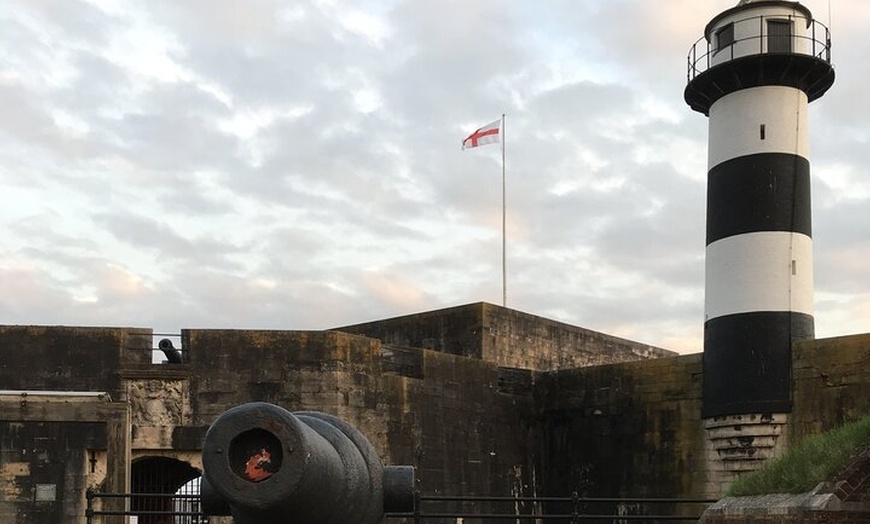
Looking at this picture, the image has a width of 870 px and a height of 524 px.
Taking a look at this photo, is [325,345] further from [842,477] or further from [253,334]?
[842,477]

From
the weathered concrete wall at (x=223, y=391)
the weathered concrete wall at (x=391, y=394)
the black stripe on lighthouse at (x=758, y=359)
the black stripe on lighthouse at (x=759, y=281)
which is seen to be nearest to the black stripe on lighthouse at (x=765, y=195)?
the black stripe on lighthouse at (x=759, y=281)

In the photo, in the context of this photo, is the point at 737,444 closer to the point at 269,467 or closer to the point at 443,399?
the point at 443,399

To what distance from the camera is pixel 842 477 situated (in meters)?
7.82

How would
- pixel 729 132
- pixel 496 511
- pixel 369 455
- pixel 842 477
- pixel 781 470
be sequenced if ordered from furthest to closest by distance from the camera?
pixel 496 511, pixel 729 132, pixel 781 470, pixel 842 477, pixel 369 455

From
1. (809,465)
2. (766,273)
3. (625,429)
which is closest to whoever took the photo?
(809,465)

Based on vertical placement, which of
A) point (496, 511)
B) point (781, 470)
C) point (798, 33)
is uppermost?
point (798, 33)

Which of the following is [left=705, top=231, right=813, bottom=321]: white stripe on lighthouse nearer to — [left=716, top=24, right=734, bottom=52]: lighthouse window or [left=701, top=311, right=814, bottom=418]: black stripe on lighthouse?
[left=701, top=311, right=814, bottom=418]: black stripe on lighthouse

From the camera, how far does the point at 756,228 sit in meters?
15.5

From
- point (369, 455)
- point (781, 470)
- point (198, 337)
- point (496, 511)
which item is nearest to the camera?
point (369, 455)

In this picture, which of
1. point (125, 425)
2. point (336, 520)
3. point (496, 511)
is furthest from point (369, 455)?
point (496, 511)

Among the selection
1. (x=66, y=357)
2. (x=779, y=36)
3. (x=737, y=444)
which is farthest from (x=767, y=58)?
(x=66, y=357)

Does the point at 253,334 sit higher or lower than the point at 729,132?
lower

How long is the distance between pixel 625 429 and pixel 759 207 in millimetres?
4376

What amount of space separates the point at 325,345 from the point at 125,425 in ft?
9.94
